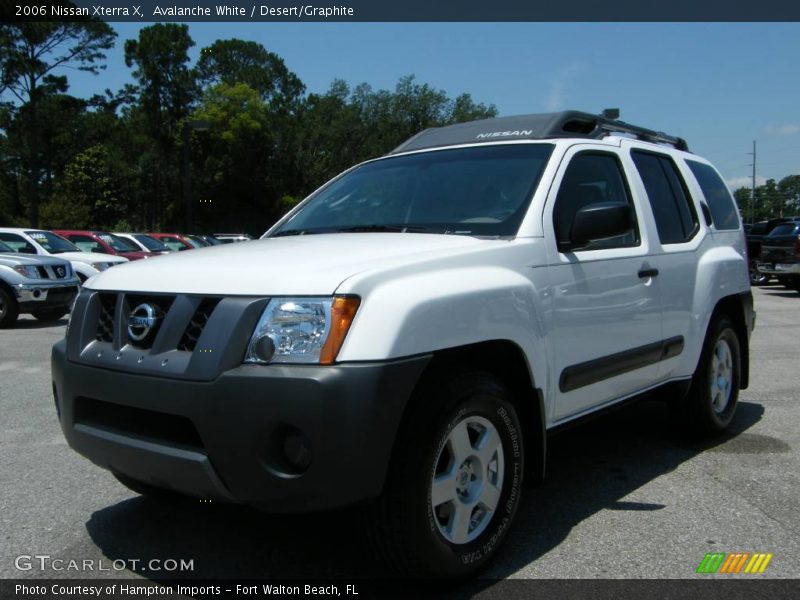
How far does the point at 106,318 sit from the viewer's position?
3025mm

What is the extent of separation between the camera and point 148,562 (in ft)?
10.2

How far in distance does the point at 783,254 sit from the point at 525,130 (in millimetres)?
15909

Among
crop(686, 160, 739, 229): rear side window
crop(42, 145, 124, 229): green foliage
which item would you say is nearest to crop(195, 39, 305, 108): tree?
crop(42, 145, 124, 229): green foliage

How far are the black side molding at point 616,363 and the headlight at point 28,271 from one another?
1096 cm

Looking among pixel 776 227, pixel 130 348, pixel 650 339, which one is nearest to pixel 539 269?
pixel 650 339

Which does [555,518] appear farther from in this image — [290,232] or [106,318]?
[106,318]

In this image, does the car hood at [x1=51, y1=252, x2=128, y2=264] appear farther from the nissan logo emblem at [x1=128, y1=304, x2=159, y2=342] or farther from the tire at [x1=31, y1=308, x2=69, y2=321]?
the nissan logo emblem at [x1=128, y1=304, x2=159, y2=342]

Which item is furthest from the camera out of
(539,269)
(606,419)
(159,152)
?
(159,152)

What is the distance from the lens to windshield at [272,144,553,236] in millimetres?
3514

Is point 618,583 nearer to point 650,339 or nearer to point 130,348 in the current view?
point 650,339

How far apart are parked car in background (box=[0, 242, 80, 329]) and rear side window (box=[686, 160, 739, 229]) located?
10.5 m

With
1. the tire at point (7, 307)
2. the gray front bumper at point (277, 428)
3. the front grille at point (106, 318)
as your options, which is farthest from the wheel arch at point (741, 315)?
the tire at point (7, 307)

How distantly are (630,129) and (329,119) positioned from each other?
5912cm

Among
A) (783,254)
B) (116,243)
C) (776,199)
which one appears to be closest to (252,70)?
(116,243)
